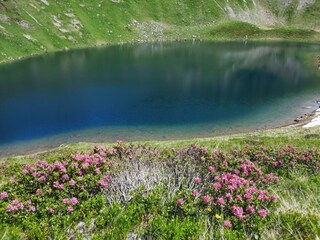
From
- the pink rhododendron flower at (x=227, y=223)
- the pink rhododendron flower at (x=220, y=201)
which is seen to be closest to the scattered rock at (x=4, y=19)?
the pink rhododendron flower at (x=220, y=201)

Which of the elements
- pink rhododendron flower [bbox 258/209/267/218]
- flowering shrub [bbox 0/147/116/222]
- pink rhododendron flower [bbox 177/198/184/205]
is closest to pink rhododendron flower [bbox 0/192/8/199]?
flowering shrub [bbox 0/147/116/222]

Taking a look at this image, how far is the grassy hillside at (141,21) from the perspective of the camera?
10906cm

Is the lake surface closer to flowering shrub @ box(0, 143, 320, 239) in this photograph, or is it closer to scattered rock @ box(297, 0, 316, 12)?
flowering shrub @ box(0, 143, 320, 239)

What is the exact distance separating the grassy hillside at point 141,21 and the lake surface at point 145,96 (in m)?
17.4

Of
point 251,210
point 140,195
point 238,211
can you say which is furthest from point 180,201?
point 251,210

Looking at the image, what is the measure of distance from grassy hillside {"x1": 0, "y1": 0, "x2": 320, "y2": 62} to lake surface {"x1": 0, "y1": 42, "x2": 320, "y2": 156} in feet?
56.9

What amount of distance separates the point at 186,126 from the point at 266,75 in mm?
41906

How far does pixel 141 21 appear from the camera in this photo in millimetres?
141250

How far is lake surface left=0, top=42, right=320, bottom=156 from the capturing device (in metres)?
43.2

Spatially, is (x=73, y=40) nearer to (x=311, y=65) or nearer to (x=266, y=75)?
(x=266, y=75)

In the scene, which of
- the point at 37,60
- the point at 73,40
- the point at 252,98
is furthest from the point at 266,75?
the point at 73,40

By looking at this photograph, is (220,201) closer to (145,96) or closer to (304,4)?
(145,96)

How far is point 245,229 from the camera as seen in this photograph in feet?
26.9

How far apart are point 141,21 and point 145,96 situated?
94003mm
